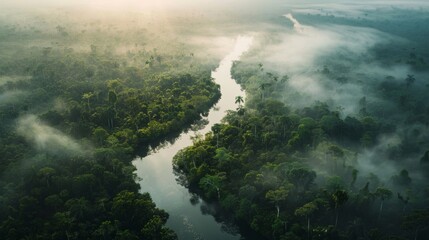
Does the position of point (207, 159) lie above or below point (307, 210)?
above

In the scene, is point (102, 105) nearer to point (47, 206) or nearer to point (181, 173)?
point (181, 173)

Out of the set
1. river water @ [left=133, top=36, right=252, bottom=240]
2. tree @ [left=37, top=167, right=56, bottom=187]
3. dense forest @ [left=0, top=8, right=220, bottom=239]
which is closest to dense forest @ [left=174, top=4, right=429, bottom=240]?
river water @ [left=133, top=36, right=252, bottom=240]

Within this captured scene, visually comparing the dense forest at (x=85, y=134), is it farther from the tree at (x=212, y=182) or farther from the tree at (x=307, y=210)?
the tree at (x=307, y=210)

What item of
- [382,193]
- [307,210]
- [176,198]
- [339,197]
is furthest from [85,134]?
[382,193]

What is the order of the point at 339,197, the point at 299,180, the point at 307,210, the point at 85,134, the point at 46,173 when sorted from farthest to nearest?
the point at 85,134 < the point at 299,180 < the point at 46,173 < the point at 307,210 < the point at 339,197

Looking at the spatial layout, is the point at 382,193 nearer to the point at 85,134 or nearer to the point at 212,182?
the point at 212,182

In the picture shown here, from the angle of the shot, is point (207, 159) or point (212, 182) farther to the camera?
point (207, 159)

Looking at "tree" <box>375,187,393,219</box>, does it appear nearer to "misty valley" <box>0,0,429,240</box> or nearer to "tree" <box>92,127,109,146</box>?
"misty valley" <box>0,0,429,240</box>
